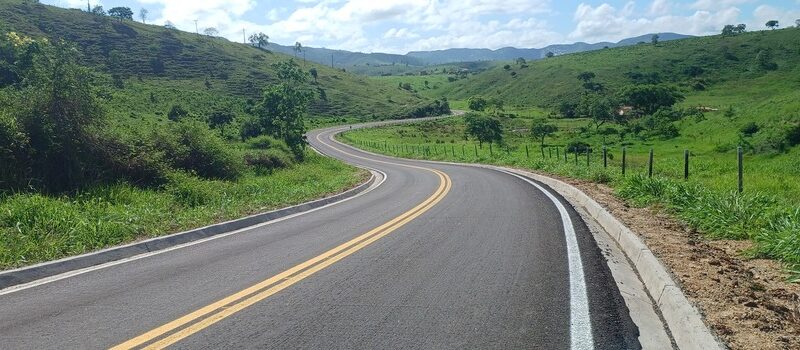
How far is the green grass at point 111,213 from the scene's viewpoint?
25.7 feet

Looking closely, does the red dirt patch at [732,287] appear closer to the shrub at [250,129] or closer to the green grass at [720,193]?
the green grass at [720,193]

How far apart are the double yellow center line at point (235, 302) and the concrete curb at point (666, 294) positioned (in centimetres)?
382

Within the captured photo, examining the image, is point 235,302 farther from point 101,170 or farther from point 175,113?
point 175,113

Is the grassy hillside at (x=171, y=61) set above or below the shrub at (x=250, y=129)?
above

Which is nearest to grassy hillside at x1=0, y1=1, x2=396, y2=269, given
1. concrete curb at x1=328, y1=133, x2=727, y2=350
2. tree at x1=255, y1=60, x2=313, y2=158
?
tree at x1=255, y1=60, x2=313, y2=158

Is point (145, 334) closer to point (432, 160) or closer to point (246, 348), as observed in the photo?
point (246, 348)

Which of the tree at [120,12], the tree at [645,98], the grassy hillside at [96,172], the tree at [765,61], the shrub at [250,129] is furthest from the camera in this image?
the tree at [120,12]

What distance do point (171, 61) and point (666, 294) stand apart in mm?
117882

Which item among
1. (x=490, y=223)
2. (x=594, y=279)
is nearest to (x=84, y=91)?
(x=490, y=223)

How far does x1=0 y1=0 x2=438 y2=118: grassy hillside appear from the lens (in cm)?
9519

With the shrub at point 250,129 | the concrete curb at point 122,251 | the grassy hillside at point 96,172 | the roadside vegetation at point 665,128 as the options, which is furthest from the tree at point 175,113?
the concrete curb at point 122,251

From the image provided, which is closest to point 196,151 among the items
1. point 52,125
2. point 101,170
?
point 101,170

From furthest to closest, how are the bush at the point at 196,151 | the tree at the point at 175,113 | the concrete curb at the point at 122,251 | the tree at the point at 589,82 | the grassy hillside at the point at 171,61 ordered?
the tree at the point at 589,82 < the grassy hillside at the point at 171,61 < the tree at the point at 175,113 < the bush at the point at 196,151 < the concrete curb at the point at 122,251

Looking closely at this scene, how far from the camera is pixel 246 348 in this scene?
417cm
